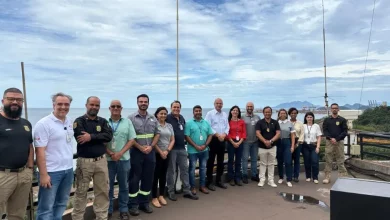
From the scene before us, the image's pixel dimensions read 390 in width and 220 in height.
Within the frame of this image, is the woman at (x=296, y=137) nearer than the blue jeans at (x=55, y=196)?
No

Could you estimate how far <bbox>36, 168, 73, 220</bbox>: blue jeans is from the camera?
3225mm

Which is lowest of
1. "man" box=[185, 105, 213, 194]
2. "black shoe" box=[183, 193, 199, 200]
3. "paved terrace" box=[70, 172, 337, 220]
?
"paved terrace" box=[70, 172, 337, 220]

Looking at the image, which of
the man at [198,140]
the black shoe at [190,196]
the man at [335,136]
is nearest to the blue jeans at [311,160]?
the man at [335,136]

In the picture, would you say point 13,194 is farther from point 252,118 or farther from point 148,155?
point 252,118

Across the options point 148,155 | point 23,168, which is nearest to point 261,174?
point 148,155

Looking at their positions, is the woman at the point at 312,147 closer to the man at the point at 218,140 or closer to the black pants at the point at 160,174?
the man at the point at 218,140

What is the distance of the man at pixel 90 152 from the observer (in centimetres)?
363

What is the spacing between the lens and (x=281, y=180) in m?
6.45

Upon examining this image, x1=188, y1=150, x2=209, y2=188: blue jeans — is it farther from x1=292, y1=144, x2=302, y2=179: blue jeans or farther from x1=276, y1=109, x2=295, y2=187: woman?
x1=292, y1=144, x2=302, y2=179: blue jeans

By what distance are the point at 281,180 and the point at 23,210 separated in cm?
504

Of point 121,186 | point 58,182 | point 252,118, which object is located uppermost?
point 252,118

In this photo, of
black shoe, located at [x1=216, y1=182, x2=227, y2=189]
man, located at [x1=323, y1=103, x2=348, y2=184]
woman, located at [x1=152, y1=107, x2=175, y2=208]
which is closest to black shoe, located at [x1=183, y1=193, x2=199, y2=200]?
woman, located at [x1=152, y1=107, x2=175, y2=208]

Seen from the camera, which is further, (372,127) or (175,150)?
(372,127)

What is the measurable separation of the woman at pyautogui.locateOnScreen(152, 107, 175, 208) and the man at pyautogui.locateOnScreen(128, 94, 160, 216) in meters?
0.19
